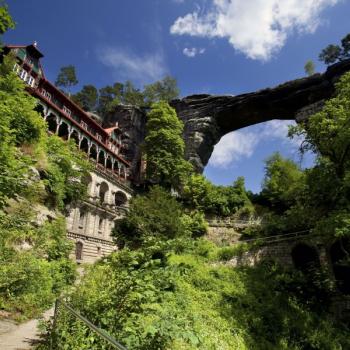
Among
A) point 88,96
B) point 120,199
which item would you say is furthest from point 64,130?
point 88,96

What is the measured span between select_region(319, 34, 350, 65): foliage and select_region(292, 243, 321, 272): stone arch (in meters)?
41.7

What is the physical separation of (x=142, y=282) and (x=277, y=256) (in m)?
19.9

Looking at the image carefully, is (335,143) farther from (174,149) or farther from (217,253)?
(174,149)

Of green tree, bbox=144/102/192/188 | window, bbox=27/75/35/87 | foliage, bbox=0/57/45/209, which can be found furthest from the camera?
green tree, bbox=144/102/192/188

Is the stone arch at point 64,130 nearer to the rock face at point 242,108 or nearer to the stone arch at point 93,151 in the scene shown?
the stone arch at point 93,151

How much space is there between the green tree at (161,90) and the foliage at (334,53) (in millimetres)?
27957

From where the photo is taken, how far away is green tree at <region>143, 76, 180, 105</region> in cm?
6010

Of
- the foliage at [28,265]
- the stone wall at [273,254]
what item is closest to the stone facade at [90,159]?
the foliage at [28,265]

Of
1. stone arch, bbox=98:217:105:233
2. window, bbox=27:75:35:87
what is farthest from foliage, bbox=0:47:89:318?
window, bbox=27:75:35:87

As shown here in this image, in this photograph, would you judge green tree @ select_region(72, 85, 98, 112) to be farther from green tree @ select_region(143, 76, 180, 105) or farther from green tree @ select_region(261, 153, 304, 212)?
green tree @ select_region(261, 153, 304, 212)

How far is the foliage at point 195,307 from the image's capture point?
18.3 feet

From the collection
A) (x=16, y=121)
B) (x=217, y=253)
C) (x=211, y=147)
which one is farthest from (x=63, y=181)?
(x=211, y=147)

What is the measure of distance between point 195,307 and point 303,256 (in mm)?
14232

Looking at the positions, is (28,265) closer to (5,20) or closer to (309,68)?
(5,20)
